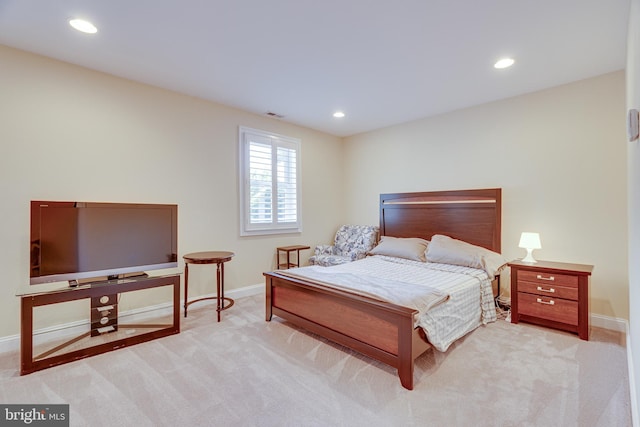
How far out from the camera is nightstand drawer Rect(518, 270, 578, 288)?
2814 mm

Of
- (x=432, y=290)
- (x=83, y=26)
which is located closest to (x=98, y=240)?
(x=83, y=26)

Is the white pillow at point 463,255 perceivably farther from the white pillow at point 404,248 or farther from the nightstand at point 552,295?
the nightstand at point 552,295

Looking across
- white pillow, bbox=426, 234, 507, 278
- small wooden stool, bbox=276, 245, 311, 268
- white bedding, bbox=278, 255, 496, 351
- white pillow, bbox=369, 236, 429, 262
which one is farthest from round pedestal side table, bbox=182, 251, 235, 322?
white pillow, bbox=426, 234, 507, 278

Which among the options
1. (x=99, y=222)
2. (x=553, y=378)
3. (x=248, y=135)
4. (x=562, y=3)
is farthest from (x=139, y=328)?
(x=562, y=3)

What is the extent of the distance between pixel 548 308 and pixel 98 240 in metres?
4.34

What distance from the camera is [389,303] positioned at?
220 centimetres

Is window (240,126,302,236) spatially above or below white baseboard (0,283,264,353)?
above

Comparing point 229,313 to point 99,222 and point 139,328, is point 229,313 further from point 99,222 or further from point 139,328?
point 99,222

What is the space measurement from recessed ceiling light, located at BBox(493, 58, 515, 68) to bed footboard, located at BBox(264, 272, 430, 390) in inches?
95.8

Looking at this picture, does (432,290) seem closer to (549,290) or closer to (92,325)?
(549,290)

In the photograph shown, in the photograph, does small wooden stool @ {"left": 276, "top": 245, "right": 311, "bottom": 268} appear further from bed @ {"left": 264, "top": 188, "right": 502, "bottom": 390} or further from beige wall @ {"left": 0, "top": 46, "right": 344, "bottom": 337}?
bed @ {"left": 264, "top": 188, "right": 502, "bottom": 390}

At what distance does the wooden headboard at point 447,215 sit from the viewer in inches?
147

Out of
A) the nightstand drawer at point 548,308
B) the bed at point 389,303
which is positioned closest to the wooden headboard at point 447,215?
the bed at point 389,303

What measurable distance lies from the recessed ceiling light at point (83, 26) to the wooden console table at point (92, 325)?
206cm
